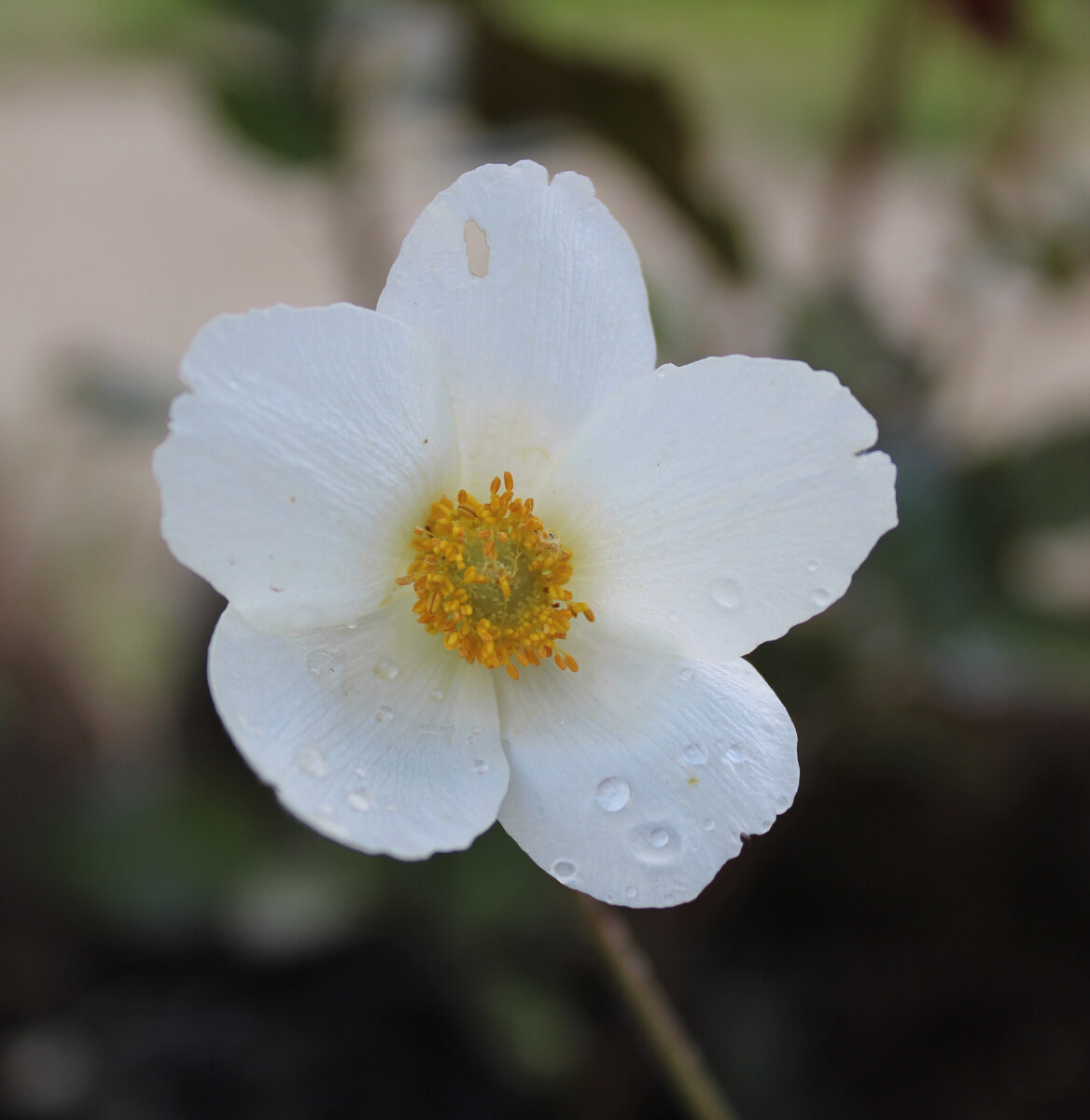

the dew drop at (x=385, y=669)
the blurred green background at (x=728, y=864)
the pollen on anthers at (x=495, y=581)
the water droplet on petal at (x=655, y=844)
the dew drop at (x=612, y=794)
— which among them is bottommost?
the blurred green background at (x=728, y=864)

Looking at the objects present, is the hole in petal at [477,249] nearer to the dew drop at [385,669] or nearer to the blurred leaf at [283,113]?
the dew drop at [385,669]

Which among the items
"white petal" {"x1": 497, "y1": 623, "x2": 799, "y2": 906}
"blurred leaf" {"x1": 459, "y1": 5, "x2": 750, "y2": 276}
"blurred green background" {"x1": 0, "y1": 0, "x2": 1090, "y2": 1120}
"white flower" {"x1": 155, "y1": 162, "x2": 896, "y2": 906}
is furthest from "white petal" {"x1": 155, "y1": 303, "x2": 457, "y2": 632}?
"blurred leaf" {"x1": 459, "y1": 5, "x2": 750, "y2": 276}

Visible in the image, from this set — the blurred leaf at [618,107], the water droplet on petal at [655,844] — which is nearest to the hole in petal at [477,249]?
the water droplet on petal at [655,844]

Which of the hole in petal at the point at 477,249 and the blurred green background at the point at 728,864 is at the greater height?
the hole in petal at the point at 477,249

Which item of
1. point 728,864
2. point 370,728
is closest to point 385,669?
point 370,728

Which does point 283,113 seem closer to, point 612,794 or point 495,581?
point 495,581

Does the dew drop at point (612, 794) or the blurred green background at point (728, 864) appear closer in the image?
the dew drop at point (612, 794)
